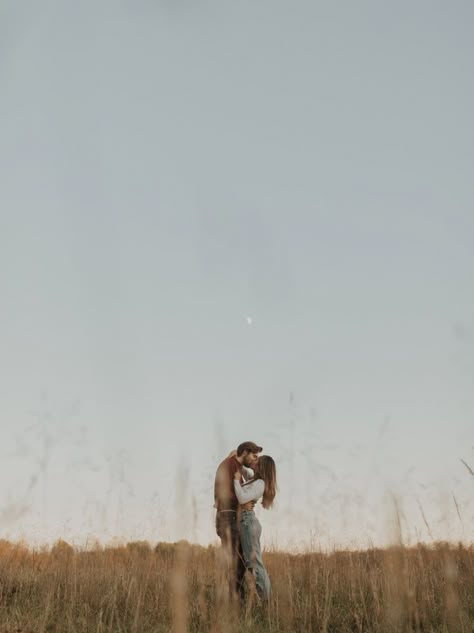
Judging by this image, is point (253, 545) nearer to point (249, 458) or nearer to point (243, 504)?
point (243, 504)

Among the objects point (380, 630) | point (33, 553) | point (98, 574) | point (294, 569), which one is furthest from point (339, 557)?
point (380, 630)

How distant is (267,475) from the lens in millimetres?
6785

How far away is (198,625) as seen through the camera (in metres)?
5.84

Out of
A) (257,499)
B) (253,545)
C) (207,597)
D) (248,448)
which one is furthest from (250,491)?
(207,597)

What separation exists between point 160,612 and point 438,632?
101 inches

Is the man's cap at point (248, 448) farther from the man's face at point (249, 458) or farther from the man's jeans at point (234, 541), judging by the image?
the man's jeans at point (234, 541)

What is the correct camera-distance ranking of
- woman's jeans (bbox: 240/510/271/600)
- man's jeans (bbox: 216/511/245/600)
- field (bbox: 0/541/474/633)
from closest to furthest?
field (bbox: 0/541/474/633) < woman's jeans (bbox: 240/510/271/600) < man's jeans (bbox: 216/511/245/600)

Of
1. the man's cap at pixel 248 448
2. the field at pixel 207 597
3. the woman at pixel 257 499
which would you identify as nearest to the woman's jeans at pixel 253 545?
the woman at pixel 257 499

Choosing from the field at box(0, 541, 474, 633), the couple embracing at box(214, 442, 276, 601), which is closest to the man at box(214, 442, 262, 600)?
the couple embracing at box(214, 442, 276, 601)

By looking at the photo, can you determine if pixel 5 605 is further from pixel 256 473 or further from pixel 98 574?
pixel 256 473

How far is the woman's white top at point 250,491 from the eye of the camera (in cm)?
661

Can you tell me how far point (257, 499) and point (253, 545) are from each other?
0.45 meters

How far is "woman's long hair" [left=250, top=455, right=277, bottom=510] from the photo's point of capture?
6785 mm

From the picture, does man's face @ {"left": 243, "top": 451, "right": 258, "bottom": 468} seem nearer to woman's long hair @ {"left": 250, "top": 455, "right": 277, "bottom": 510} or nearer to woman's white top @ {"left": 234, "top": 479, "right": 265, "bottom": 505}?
woman's long hair @ {"left": 250, "top": 455, "right": 277, "bottom": 510}
